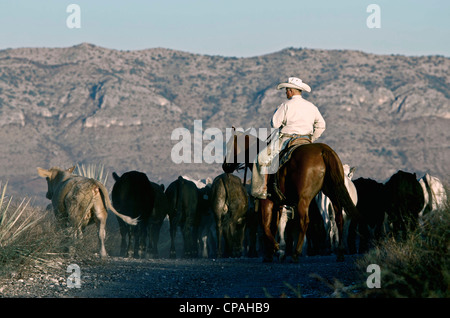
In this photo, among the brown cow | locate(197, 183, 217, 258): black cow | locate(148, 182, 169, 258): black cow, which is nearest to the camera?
the brown cow

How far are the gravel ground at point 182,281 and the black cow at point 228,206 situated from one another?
14.8ft

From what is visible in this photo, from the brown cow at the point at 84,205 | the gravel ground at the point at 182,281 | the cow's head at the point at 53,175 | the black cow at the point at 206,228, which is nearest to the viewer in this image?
the gravel ground at the point at 182,281

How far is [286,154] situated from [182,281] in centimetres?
323

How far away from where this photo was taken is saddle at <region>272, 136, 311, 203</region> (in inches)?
515

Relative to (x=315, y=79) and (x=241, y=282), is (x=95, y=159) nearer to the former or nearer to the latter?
(x=315, y=79)

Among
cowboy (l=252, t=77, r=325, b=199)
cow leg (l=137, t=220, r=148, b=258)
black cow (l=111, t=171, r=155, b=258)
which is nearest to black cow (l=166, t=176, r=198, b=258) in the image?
cow leg (l=137, t=220, r=148, b=258)

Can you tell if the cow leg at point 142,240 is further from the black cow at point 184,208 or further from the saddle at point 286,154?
the saddle at point 286,154

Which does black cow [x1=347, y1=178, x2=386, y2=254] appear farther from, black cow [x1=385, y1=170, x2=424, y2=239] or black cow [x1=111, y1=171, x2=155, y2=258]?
black cow [x1=111, y1=171, x2=155, y2=258]

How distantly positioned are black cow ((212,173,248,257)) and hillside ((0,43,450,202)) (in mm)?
68206

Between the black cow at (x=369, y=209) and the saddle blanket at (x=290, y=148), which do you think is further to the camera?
the black cow at (x=369, y=209)

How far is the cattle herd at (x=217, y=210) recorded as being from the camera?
15227 mm

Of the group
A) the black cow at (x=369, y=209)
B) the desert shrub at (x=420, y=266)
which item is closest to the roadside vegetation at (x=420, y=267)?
the desert shrub at (x=420, y=266)
